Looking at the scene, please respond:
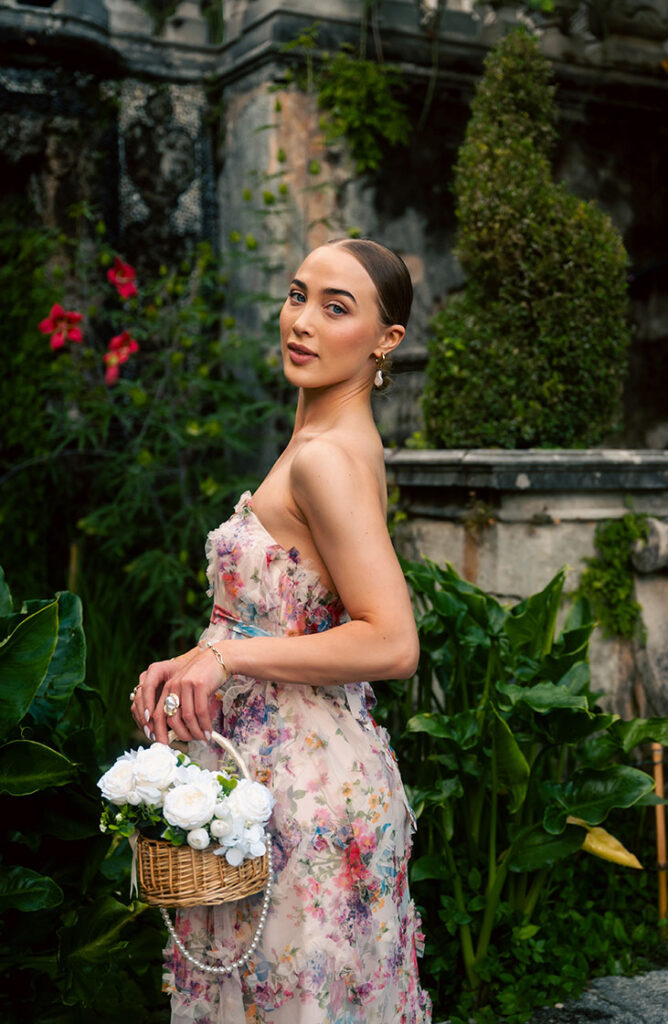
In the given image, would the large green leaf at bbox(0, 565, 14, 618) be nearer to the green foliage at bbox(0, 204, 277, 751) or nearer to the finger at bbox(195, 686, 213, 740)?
the finger at bbox(195, 686, 213, 740)

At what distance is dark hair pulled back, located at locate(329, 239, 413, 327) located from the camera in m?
1.81

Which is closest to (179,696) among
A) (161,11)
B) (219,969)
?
(219,969)

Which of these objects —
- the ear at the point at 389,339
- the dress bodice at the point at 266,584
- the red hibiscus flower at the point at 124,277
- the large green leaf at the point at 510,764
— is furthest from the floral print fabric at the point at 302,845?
the red hibiscus flower at the point at 124,277

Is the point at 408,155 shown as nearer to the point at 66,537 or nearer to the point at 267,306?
the point at 267,306

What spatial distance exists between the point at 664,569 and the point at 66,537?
345 cm

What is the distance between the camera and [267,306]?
5.64 metres

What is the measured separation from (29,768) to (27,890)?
264 mm

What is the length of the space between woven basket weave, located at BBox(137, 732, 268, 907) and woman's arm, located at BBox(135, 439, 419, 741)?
19cm

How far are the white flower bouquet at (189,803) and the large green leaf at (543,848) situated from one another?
1.49m

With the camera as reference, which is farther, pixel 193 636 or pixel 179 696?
pixel 193 636

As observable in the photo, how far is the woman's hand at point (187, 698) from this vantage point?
62.4 inches

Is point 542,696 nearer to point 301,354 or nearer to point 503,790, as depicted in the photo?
point 503,790

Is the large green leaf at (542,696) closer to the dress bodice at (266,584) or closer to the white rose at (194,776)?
the dress bodice at (266,584)

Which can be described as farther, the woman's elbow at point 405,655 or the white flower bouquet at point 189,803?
the woman's elbow at point 405,655
